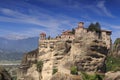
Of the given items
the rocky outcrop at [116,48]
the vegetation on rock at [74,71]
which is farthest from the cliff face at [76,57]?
the rocky outcrop at [116,48]

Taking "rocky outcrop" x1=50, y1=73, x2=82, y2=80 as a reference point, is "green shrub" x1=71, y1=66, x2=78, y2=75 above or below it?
above

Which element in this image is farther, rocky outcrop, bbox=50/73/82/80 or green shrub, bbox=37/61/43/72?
green shrub, bbox=37/61/43/72

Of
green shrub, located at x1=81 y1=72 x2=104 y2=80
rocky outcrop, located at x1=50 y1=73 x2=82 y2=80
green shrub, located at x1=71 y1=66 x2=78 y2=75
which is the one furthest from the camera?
green shrub, located at x1=71 y1=66 x2=78 y2=75

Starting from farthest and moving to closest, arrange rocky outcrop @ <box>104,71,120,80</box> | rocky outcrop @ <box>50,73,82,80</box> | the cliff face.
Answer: the cliff face, rocky outcrop @ <box>50,73,82,80</box>, rocky outcrop @ <box>104,71,120,80</box>

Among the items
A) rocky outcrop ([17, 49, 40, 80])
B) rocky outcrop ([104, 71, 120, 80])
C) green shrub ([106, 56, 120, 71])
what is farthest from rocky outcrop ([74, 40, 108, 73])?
rocky outcrop ([17, 49, 40, 80])

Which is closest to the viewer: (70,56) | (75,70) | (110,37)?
(75,70)

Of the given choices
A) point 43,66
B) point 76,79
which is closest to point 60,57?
point 43,66

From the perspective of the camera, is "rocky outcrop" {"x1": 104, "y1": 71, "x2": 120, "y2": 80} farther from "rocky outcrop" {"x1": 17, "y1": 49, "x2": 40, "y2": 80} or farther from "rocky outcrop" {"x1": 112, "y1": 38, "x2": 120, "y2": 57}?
"rocky outcrop" {"x1": 17, "y1": 49, "x2": 40, "y2": 80}

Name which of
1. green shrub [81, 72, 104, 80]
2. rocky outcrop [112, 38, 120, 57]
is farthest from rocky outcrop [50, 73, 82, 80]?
rocky outcrop [112, 38, 120, 57]

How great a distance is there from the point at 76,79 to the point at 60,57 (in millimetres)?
16560

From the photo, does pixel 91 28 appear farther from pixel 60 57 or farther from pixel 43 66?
pixel 43 66

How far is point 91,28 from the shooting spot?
7106cm

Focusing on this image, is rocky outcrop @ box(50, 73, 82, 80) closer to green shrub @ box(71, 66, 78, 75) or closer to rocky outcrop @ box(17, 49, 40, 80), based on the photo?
green shrub @ box(71, 66, 78, 75)

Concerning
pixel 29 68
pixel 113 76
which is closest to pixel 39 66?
pixel 29 68
